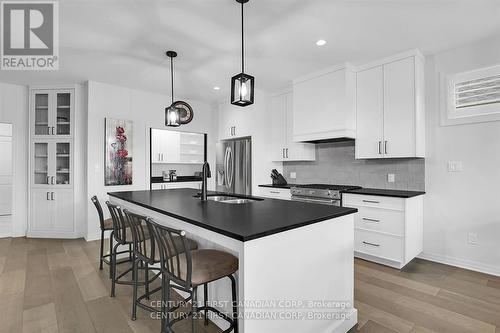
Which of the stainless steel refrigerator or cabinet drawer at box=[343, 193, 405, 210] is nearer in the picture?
cabinet drawer at box=[343, 193, 405, 210]

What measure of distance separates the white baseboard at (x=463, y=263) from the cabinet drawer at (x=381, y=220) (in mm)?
719

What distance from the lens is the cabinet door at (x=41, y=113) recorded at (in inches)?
179

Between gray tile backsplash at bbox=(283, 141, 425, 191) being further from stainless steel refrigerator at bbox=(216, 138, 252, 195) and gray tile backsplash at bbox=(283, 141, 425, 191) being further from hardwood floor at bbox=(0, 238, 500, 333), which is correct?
hardwood floor at bbox=(0, 238, 500, 333)

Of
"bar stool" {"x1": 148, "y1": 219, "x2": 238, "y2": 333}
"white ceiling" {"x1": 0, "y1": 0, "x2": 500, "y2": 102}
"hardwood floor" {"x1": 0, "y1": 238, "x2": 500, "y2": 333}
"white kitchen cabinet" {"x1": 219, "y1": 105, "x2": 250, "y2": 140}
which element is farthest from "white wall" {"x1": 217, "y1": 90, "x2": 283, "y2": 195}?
"bar stool" {"x1": 148, "y1": 219, "x2": 238, "y2": 333}

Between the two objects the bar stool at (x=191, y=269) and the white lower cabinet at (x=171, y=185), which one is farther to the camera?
the white lower cabinet at (x=171, y=185)

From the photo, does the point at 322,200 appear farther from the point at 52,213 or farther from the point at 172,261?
the point at 52,213

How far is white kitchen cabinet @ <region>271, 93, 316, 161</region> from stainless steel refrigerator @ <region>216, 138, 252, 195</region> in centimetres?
51

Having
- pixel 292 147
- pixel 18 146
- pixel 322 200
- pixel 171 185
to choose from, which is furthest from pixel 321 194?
pixel 18 146

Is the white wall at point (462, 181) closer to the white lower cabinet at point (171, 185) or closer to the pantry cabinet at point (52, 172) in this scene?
the white lower cabinet at point (171, 185)

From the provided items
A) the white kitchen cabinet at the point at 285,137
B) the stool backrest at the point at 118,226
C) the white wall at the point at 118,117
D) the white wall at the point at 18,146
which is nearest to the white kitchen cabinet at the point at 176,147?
the white wall at the point at 118,117

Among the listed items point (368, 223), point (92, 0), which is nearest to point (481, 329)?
point (368, 223)

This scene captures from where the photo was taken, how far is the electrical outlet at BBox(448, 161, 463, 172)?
3.12 m

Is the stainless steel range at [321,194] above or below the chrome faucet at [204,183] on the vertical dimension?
below

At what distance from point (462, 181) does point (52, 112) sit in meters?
6.14
